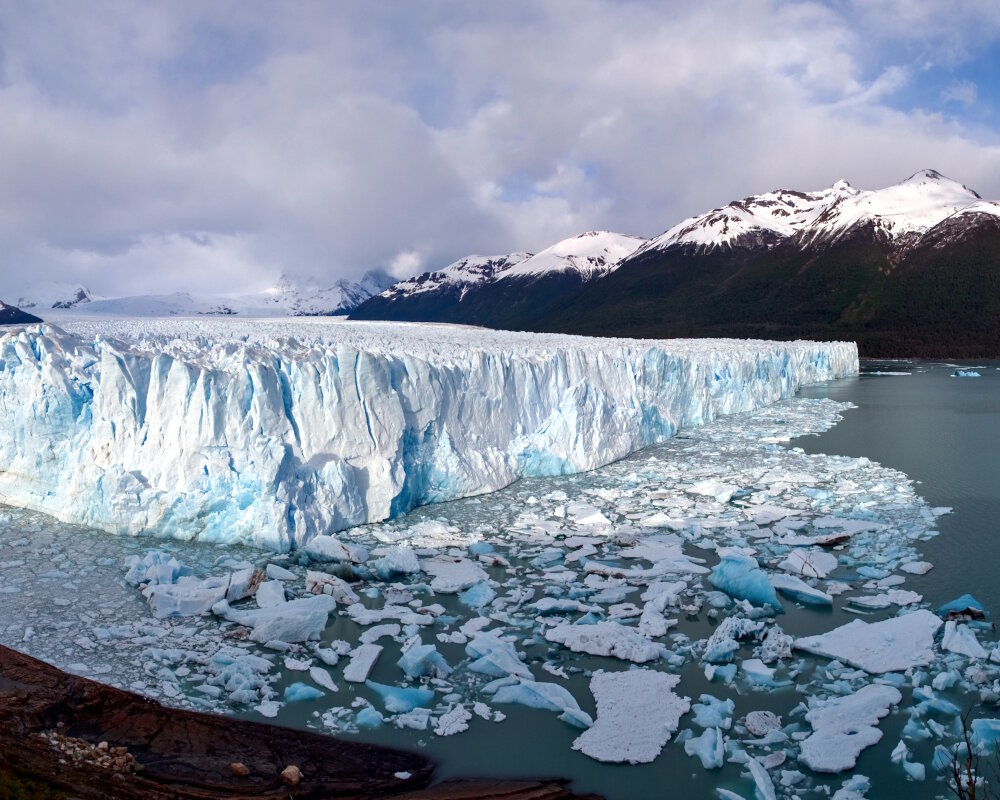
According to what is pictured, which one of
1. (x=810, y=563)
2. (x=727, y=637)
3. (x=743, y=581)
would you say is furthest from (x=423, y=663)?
(x=810, y=563)

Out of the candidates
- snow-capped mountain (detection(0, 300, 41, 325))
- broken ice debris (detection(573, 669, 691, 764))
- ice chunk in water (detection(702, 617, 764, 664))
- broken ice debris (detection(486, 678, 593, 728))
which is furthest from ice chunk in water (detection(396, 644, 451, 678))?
snow-capped mountain (detection(0, 300, 41, 325))

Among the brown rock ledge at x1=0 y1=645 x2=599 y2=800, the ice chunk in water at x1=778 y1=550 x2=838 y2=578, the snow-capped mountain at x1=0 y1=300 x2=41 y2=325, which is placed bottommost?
the brown rock ledge at x1=0 y1=645 x2=599 y2=800

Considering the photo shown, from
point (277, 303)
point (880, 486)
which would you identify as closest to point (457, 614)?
point (880, 486)

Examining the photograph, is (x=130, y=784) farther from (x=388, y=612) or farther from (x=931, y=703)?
(x=931, y=703)

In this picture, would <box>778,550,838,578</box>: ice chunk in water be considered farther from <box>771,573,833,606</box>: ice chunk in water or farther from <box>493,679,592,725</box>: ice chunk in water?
<box>493,679,592,725</box>: ice chunk in water

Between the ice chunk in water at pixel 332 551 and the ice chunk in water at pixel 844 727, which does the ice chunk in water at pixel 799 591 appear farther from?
the ice chunk in water at pixel 332 551

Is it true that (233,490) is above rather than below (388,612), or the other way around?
above
